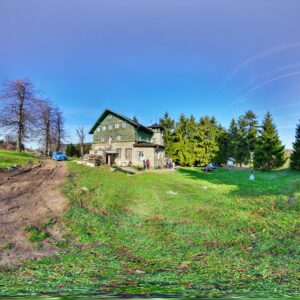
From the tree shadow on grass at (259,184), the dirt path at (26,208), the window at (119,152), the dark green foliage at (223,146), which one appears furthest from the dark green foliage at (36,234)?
the dark green foliage at (223,146)

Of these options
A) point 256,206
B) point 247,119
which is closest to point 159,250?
point 256,206

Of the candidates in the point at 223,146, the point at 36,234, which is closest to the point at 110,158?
the point at 36,234

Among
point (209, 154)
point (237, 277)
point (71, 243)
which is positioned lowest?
point (71, 243)

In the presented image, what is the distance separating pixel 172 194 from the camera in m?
15.3

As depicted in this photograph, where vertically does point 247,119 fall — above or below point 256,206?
above

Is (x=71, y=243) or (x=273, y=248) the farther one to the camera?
(x=71, y=243)

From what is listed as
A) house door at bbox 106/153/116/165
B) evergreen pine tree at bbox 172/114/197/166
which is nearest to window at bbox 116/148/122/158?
house door at bbox 106/153/116/165

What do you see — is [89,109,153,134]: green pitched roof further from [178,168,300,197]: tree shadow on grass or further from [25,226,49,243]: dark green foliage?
[25,226,49,243]: dark green foliage

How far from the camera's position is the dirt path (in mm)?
7191

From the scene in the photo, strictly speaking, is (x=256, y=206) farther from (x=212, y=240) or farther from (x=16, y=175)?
(x=16, y=175)

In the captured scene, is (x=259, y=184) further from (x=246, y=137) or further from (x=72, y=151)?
(x=72, y=151)

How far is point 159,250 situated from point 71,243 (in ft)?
11.2

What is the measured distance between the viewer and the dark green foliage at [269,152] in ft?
139

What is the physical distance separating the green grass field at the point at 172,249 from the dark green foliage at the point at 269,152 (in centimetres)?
3202
